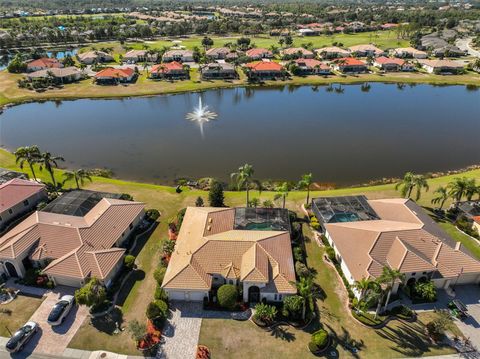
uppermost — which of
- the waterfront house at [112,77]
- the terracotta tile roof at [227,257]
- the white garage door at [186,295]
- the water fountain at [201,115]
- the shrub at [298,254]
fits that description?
the waterfront house at [112,77]

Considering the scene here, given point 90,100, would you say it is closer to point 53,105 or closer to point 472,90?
point 53,105

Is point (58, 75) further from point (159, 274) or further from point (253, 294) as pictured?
point (253, 294)

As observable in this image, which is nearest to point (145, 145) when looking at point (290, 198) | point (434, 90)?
point (290, 198)

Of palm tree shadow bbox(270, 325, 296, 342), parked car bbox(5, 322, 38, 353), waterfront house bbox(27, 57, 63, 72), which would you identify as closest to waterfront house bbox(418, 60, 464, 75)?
palm tree shadow bbox(270, 325, 296, 342)

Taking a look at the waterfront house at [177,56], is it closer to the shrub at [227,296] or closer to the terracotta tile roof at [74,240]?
the terracotta tile roof at [74,240]

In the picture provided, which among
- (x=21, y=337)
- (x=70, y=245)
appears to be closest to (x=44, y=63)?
(x=70, y=245)

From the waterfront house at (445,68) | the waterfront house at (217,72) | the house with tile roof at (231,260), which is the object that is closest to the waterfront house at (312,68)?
the waterfront house at (217,72)
